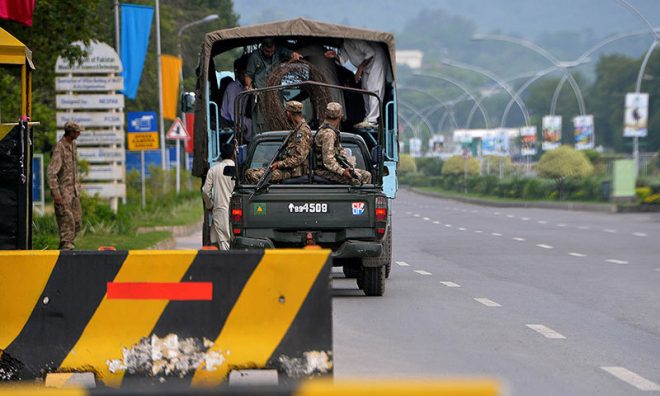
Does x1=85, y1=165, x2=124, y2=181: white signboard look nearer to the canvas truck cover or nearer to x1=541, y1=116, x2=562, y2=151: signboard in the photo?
the canvas truck cover

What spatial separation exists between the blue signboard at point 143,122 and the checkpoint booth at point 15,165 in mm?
23367

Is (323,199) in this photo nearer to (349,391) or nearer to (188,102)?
(188,102)

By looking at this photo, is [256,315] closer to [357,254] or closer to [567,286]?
[357,254]

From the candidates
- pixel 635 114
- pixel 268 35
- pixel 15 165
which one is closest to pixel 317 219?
pixel 15 165

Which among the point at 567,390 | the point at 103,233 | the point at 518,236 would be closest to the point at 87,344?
the point at 567,390

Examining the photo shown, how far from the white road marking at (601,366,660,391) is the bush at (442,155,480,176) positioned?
84.6 m

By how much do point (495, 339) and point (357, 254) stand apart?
366 centimetres

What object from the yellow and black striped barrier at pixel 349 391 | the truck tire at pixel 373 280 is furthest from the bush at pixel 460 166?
the yellow and black striped barrier at pixel 349 391

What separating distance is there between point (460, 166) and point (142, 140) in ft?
200

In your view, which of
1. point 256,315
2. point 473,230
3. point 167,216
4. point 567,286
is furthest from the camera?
point 167,216

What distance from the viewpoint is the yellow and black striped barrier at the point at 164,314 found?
836cm

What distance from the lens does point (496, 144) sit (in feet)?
334

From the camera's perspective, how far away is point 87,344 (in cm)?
850

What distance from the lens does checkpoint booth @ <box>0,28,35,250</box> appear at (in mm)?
12465
